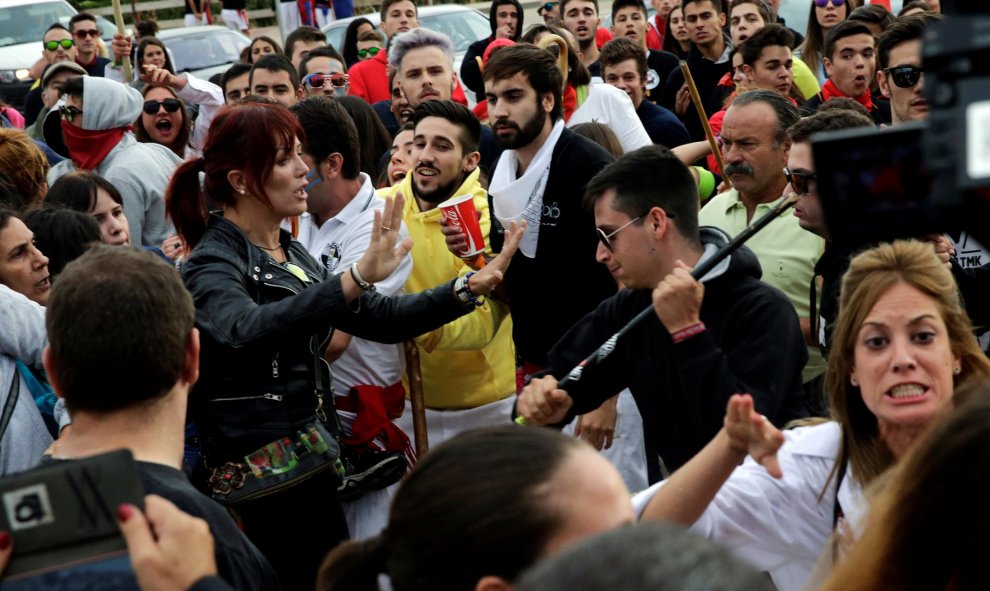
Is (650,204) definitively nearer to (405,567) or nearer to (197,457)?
(197,457)

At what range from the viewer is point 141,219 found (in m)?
6.46

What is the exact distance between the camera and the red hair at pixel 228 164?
4.02 m

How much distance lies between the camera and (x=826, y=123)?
15.3 ft

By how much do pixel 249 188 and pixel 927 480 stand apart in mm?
2731

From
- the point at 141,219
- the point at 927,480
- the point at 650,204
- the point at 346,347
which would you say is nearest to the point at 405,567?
the point at 927,480

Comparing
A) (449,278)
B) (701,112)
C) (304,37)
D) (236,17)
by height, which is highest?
(701,112)

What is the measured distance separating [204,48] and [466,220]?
1231cm

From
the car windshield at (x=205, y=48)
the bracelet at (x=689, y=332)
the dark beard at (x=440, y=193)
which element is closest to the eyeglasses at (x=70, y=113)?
the dark beard at (x=440, y=193)

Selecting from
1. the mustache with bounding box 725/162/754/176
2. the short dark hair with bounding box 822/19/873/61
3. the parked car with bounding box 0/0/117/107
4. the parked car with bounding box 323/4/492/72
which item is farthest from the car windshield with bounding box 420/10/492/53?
the mustache with bounding box 725/162/754/176

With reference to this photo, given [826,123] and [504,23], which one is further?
[504,23]

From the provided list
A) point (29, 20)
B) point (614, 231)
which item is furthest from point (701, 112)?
point (29, 20)

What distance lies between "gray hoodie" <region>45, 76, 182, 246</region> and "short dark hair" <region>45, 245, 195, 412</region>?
154 inches

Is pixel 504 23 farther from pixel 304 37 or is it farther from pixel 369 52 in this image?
pixel 304 37

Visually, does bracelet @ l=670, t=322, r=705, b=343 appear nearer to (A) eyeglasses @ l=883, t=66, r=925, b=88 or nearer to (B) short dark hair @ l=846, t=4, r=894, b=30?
(A) eyeglasses @ l=883, t=66, r=925, b=88
